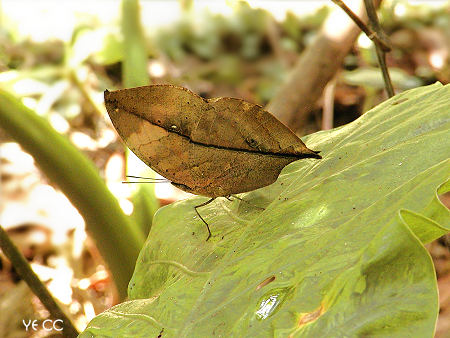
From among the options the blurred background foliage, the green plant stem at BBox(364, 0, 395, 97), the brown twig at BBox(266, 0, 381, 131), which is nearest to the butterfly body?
the green plant stem at BBox(364, 0, 395, 97)

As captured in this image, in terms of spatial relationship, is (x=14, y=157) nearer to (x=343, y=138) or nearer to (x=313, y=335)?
(x=343, y=138)

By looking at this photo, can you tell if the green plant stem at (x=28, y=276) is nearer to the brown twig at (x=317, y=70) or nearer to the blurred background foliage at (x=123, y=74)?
the blurred background foliage at (x=123, y=74)

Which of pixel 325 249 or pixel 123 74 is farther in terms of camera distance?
pixel 123 74

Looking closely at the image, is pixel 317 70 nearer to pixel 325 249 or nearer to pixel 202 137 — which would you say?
pixel 202 137

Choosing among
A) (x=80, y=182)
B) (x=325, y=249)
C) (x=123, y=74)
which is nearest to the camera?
(x=325, y=249)

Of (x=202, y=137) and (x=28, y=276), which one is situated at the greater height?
(x=202, y=137)

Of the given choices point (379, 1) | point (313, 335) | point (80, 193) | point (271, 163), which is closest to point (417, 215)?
point (313, 335)

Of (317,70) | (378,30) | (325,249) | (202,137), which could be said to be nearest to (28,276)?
(202,137)

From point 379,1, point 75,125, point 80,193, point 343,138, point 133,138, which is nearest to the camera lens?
point 133,138
